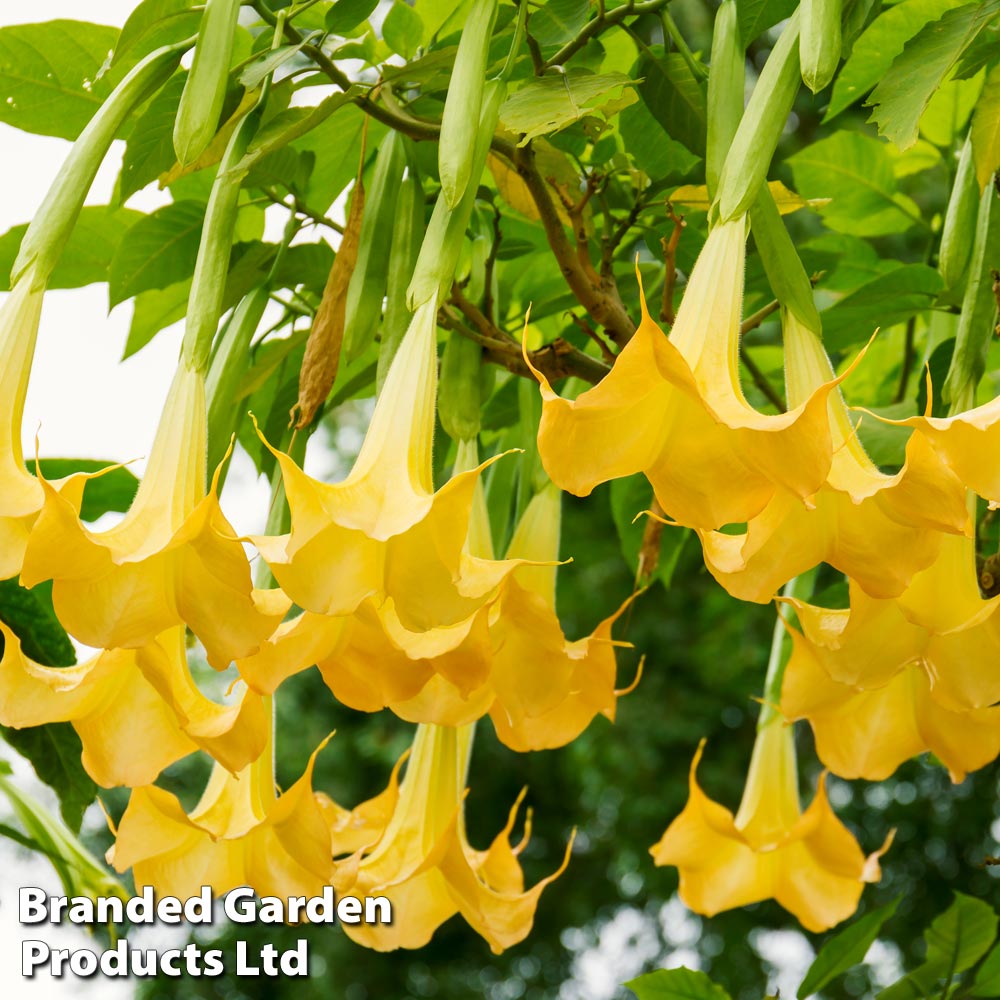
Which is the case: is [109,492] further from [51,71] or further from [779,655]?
[779,655]

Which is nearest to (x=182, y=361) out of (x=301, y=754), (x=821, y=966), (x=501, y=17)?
(x=501, y=17)

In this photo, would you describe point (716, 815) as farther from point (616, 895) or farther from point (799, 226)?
point (616, 895)

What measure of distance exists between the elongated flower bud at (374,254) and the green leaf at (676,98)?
6.4 inches

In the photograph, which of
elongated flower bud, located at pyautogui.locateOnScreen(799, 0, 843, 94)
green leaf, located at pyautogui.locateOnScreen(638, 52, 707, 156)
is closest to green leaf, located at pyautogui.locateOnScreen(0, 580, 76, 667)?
green leaf, located at pyautogui.locateOnScreen(638, 52, 707, 156)

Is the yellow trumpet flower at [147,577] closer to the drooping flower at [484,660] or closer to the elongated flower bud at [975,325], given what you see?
the drooping flower at [484,660]

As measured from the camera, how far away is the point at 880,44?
94cm

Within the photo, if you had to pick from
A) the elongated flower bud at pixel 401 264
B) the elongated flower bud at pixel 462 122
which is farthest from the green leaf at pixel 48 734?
the elongated flower bud at pixel 462 122

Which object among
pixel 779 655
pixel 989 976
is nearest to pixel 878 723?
pixel 779 655

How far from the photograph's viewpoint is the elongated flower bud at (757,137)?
0.58 meters

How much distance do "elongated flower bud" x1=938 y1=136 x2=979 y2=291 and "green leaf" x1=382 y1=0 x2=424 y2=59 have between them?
397 mm

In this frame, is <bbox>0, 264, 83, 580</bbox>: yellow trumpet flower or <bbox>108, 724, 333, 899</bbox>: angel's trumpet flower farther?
<bbox>108, 724, 333, 899</bbox>: angel's trumpet flower

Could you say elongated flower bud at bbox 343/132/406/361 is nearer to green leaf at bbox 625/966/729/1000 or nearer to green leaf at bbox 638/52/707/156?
green leaf at bbox 638/52/707/156

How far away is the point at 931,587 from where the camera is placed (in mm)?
683

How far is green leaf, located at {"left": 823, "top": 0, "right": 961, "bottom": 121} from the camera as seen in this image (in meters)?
0.92
